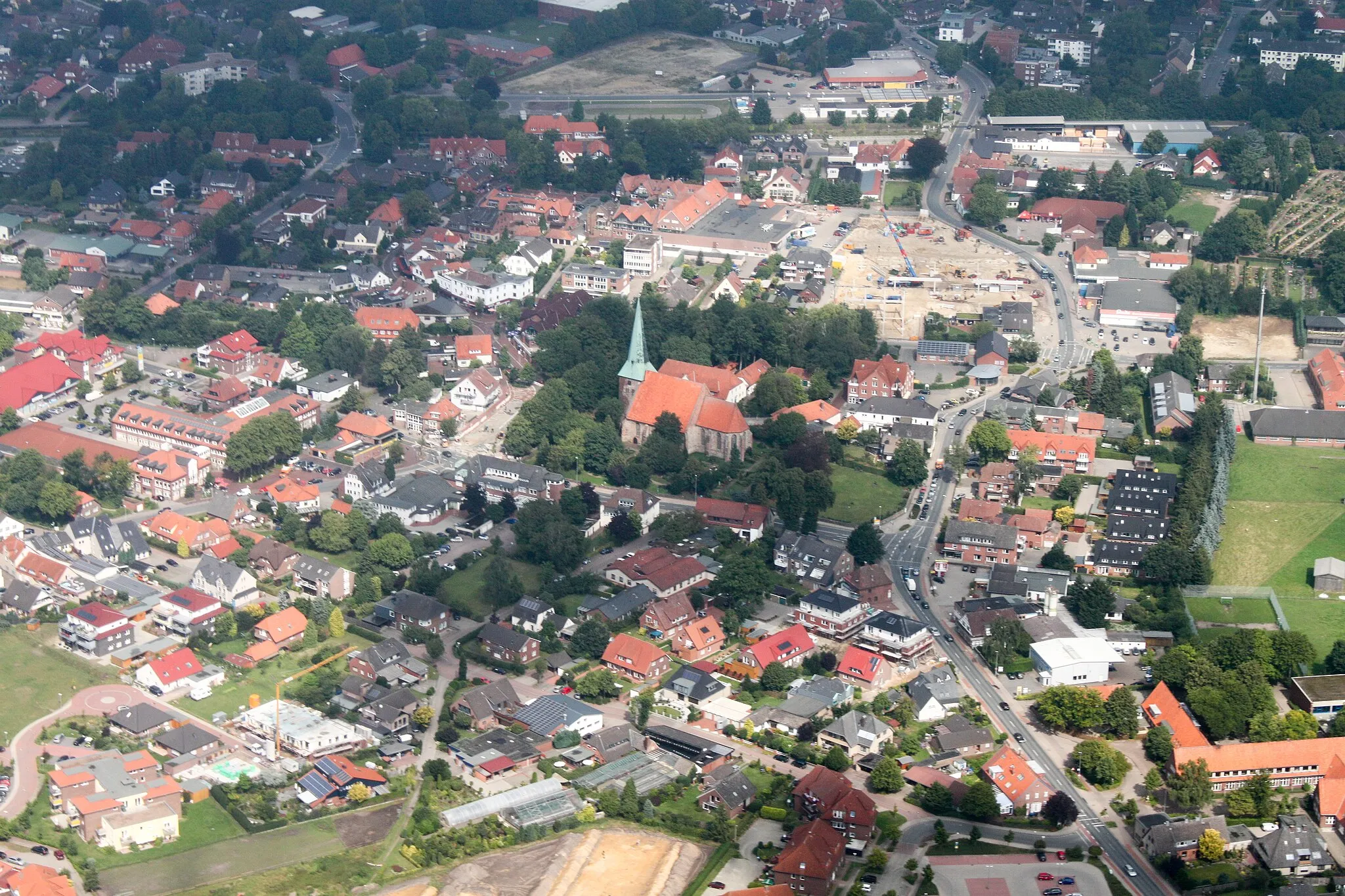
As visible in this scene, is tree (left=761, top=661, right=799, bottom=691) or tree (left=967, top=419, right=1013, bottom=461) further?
tree (left=967, top=419, right=1013, bottom=461)

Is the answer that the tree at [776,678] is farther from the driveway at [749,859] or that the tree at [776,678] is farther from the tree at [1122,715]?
the tree at [1122,715]

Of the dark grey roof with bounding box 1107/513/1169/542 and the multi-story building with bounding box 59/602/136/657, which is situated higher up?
the dark grey roof with bounding box 1107/513/1169/542

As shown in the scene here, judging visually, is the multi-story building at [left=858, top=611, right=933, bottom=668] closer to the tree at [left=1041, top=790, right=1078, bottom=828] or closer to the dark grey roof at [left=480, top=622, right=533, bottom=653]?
the tree at [left=1041, top=790, right=1078, bottom=828]

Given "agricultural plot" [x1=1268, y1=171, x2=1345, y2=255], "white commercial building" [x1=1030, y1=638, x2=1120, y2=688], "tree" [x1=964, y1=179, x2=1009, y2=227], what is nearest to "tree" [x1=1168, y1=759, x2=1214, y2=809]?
"white commercial building" [x1=1030, y1=638, x2=1120, y2=688]

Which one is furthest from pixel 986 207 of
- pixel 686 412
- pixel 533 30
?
pixel 533 30

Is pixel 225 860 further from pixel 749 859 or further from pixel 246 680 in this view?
pixel 749 859
